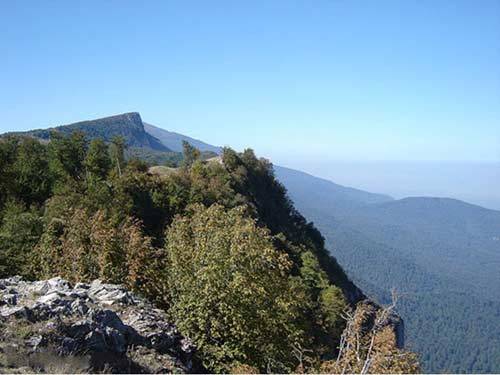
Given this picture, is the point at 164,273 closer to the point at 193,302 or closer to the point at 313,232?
the point at 193,302

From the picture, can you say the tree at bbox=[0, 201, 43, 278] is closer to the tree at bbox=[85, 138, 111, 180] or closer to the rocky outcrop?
the rocky outcrop

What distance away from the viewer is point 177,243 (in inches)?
814

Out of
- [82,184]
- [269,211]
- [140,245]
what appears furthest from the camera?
[269,211]

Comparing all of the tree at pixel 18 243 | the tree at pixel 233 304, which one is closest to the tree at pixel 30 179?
the tree at pixel 18 243

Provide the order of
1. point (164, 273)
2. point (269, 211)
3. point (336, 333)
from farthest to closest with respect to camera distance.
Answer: point (269, 211) → point (336, 333) → point (164, 273)

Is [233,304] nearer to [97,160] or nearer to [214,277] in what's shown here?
[214,277]

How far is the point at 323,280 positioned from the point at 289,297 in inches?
1322

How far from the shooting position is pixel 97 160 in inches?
2041

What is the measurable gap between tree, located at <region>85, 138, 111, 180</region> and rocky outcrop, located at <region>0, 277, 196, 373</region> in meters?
35.9

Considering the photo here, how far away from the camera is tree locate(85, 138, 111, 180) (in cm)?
5102

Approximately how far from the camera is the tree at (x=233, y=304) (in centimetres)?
1644

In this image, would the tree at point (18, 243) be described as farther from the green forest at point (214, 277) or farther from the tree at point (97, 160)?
the tree at point (97, 160)

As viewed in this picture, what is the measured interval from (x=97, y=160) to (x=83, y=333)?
139 feet

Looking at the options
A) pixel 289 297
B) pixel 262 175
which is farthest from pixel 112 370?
pixel 262 175
